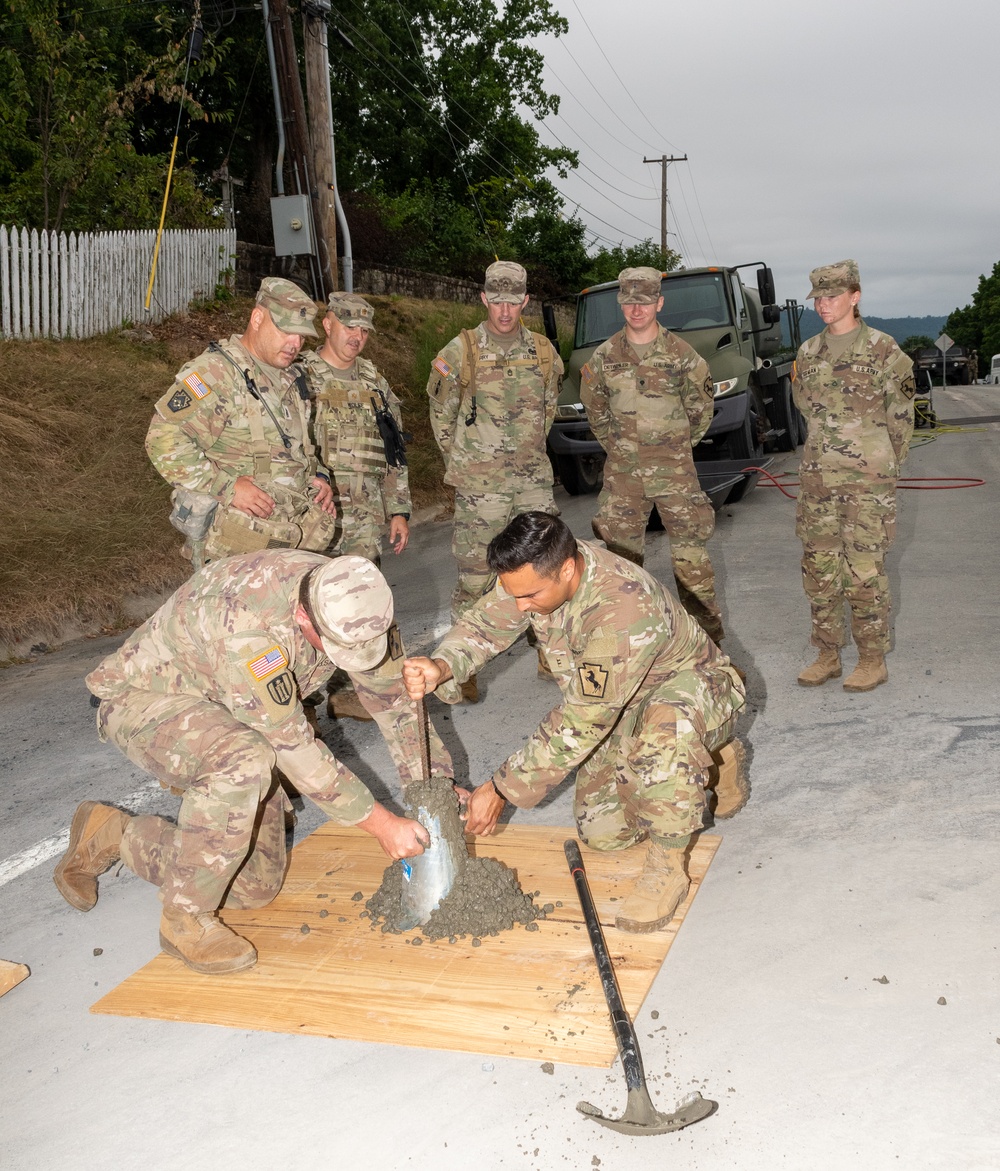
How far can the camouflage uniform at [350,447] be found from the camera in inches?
226

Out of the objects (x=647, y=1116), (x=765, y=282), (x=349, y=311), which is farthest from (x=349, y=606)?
(x=765, y=282)

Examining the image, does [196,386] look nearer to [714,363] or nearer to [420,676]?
[420,676]

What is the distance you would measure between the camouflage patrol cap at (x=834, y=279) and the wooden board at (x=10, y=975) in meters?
4.71

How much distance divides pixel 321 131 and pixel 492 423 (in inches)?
361

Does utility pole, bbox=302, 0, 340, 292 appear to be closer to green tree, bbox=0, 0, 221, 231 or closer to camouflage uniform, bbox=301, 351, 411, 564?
green tree, bbox=0, 0, 221, 231

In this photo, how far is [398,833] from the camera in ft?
10.9

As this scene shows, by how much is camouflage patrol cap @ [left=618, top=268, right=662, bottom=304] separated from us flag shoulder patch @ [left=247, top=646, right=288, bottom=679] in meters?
3.64

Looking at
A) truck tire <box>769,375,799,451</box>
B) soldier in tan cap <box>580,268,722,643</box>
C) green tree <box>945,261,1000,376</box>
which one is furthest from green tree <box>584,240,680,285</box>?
green tree <box>945,261,1000,376</box>

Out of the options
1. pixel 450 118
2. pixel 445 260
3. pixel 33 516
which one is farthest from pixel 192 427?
pixel 450 118

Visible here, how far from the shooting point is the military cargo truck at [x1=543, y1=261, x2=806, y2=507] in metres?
11.0

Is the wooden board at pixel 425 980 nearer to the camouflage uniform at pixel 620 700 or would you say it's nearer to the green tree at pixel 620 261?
the camouflage uniform at pixel 620 700

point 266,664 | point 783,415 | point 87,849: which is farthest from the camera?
point 783,415

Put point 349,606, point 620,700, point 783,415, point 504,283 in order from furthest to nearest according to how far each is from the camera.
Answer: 1. point 783,415
2. point 504,283
3. point 620,700
4. point 349,606

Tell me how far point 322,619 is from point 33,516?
6.62 meters
